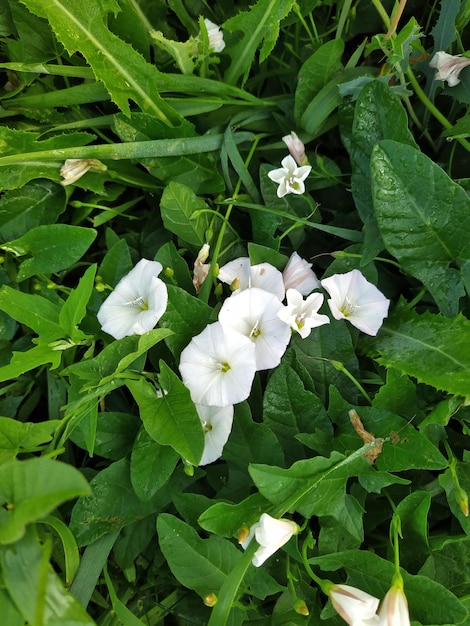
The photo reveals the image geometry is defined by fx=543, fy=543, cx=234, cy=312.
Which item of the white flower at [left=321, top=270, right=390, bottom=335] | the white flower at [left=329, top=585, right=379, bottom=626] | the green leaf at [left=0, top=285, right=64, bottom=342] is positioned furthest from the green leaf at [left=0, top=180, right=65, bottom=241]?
the white flower at [left=329, top=585, right=379, bottom=626]

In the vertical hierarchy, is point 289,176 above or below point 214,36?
below

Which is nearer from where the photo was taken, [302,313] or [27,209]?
[302,313]

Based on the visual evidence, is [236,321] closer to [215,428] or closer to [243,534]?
[215,428]

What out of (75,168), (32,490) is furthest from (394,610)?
(75,168)

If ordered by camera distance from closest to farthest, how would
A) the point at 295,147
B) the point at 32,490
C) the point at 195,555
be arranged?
the point at 32,490 < the point at 195,555 < the point at 295,147

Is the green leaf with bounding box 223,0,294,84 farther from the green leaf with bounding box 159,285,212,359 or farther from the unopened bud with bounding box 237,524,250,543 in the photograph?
the unopened bud with bounding box 237,524,250,543

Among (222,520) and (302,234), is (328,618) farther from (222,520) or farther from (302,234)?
(302,234)

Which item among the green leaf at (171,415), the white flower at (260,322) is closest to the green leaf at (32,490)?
the green leaf at (171,415)
